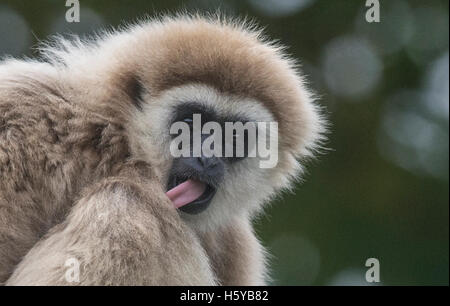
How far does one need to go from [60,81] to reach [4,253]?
1.05 meters

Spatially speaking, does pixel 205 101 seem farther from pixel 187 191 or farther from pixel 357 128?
pixel 357 128

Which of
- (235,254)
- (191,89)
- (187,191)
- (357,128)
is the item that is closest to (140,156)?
(187,191)

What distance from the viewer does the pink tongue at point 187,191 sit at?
4727mm

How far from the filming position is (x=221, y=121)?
500 cm

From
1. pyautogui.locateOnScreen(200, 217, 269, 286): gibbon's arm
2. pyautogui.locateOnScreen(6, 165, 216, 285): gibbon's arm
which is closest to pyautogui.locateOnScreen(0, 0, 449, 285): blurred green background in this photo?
pyautogui.locateOnScreen(200, 217, 269, 286): gibbon's arm

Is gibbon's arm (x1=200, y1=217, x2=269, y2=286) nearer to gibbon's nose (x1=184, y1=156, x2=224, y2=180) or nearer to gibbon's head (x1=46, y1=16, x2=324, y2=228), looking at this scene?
gibbon's head (x1=46, y1=16, x2=324, y2=228)

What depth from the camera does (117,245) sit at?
4.02 metres

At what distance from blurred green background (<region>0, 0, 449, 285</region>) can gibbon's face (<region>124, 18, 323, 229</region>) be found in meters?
3.23

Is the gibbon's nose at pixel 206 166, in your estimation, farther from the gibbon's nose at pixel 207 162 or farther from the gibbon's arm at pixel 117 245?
the gibbon's arm at pixel 117 245

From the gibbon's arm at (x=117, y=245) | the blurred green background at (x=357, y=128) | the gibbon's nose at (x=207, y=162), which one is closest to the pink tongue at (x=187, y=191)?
the gibbon's nose at (x=207, y=162)

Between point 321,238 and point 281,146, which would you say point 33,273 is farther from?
point 321,238

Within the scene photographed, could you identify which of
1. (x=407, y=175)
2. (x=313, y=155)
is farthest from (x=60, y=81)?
(x=407, y=175)

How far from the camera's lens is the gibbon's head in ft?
15.8
